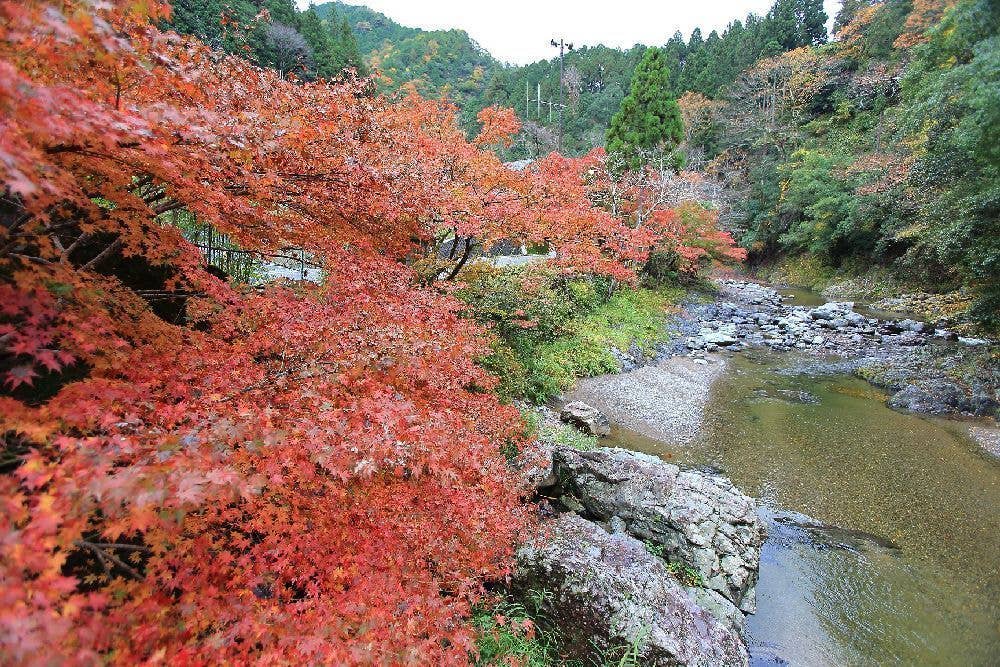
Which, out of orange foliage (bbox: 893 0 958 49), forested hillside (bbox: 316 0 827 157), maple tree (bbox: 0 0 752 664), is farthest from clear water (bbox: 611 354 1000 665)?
orange foliage (bbox: 893 0 958 49)

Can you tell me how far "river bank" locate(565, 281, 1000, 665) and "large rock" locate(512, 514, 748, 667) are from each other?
0.96 metres

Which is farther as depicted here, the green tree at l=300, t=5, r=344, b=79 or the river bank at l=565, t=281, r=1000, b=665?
the green tree at l=300, t=5, r=344, b=79

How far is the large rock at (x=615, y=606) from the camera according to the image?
409cm

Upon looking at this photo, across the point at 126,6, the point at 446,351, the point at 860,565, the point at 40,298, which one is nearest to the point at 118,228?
the point at 40,298

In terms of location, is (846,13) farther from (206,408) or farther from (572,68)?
(206,408)

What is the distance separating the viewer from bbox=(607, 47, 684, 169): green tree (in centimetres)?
2228

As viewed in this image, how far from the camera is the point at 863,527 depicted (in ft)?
21.0

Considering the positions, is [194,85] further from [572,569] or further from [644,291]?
[644,291]

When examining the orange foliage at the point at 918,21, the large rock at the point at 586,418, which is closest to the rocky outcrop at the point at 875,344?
the large rock at the point at 586,418

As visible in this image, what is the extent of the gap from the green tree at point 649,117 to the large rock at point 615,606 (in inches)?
807

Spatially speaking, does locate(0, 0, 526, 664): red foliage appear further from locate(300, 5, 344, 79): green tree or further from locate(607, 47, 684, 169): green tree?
locate(300, 5, 344, 79): green tree

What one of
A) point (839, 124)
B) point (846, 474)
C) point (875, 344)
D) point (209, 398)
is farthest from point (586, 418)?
point (839, 124)

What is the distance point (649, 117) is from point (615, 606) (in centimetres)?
2302

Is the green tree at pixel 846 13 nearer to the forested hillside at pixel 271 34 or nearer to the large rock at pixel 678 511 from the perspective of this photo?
the forested hillside at pixel 271 34
